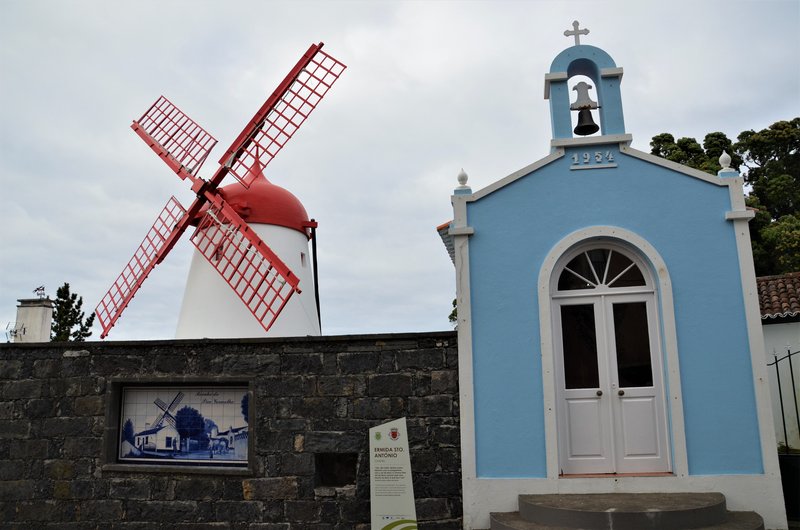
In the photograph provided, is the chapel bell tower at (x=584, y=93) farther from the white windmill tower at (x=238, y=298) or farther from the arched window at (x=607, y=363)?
the white windmill tower at (x=238, y=298)

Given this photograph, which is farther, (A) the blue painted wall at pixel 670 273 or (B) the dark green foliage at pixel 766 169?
(B) the dark green foliage at pixel 766 169

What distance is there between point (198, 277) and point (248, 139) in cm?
265

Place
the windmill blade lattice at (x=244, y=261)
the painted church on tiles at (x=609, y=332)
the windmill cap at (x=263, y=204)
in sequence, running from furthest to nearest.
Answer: the windmill cap at (x=263, y=204)
the windmill blade lattice at (x=244, y=261)
the painted church on tiles at (x=609, y=332)

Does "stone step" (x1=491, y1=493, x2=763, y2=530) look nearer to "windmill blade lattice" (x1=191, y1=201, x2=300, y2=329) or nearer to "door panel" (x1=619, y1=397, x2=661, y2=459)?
"door panel" (x1=619, y1=397, x2=661, y2=459)

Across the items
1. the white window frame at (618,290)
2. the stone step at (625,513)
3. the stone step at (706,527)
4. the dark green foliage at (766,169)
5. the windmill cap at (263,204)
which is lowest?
the stone step at (706,527)

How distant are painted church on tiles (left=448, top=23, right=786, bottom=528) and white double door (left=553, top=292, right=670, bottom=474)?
0.01 meters

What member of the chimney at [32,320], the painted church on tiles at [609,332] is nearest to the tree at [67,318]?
the chimney at [32,320]

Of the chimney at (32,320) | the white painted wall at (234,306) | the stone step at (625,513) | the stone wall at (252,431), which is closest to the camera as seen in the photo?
the stone step at (625,513)

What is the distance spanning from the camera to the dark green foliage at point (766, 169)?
16734mm

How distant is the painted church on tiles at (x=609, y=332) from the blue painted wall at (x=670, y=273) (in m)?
0.01

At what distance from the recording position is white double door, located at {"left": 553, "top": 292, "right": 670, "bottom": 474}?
5.73m

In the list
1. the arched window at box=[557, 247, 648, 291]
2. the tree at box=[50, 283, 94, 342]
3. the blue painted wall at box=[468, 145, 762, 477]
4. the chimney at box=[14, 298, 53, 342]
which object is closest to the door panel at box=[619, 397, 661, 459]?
the blue painted wall at box=[468, 145, 762, 477]

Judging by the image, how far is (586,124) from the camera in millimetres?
6488

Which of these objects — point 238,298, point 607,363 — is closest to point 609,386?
point 607,363
